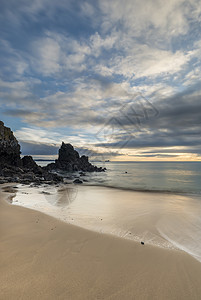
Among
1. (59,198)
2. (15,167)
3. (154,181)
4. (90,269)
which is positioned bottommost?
(154,181)

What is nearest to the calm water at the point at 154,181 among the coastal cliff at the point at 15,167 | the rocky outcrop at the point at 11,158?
the coastal cliff at the point at 15,167

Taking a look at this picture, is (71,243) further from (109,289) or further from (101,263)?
(109,289)

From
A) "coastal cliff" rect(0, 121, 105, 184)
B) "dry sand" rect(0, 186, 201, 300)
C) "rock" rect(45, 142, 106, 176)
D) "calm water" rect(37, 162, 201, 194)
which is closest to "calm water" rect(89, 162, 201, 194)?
"calm water" rect(37, 162, 201, 194)

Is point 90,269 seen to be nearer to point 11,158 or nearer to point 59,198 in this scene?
point 59,198

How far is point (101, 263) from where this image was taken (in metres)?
3.39

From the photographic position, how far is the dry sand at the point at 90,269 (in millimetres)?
2523

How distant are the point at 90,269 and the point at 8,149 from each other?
38830 millimetres

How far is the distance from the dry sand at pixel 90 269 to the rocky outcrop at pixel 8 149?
111 ft

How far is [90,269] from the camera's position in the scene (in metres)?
3.14

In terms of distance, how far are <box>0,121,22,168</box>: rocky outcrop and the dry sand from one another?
3386cm

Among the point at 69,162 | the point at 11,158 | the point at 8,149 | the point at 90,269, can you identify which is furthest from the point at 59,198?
the point at 69,162

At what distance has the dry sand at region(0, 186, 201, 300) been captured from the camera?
252 cm

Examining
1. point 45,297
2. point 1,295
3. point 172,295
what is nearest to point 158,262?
point 172,295

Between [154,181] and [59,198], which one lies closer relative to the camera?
[59,198]
